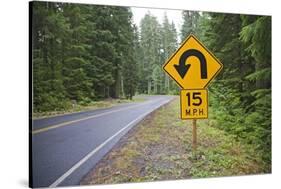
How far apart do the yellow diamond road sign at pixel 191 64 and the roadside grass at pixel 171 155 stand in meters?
0.28

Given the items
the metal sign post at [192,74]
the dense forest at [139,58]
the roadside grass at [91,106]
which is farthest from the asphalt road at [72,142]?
the metal sign post at [192,74]

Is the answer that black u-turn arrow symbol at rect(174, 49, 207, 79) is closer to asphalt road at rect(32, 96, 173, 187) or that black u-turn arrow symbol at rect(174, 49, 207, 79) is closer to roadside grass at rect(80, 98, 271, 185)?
roadside grass at rect(80, 98, 271, 185)

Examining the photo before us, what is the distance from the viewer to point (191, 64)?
5566mm

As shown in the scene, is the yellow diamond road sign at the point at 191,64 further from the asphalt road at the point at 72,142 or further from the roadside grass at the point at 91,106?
the asphalt road at the point at 72,142

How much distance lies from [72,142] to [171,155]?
1.13 m

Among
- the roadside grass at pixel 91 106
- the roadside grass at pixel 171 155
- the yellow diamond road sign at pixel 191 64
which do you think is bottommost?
the roadside grass at pixel 171 155

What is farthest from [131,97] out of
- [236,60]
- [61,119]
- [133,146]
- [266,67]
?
[266,67]

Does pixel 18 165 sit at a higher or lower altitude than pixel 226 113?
lower

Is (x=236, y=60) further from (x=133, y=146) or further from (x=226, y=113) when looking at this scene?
(x=133, y=146)

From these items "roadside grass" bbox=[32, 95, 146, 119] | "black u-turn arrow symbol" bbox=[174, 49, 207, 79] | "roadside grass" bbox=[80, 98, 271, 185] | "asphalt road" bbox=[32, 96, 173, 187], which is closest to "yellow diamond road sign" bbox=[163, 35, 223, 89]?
"black u-turn arrow symbol" bbox=[174, 49, 207, 79]

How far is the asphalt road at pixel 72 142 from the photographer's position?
484 cm

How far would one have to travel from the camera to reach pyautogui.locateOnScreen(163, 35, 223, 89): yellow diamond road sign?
5.54 meters

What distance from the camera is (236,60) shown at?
5758mm

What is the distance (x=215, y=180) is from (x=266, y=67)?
1.49 meters
